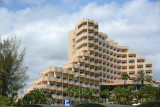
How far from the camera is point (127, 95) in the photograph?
94500mm

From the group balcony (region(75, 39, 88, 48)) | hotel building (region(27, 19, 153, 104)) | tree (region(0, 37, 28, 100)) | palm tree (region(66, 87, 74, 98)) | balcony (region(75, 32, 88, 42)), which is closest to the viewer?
tree (region(0, 37, 28, 100))

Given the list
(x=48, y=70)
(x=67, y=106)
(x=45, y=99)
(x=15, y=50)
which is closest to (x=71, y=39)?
(x=48, y=70)

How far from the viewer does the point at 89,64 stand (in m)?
113

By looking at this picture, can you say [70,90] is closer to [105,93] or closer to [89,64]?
[105,93]

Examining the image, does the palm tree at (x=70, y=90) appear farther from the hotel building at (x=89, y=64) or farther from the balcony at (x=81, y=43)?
the balcony at (x=81, y=43)

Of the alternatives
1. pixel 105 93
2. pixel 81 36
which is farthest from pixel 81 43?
pixel 105 93

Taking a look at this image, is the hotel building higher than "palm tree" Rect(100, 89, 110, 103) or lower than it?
higher

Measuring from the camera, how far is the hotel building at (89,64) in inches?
3925

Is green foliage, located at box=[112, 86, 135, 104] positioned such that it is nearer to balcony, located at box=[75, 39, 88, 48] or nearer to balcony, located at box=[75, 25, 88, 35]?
balcony, located at box=[75, 39, 88, 48]

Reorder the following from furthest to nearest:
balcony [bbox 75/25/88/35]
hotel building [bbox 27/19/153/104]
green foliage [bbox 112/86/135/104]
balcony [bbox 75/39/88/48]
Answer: balcony [bbox 75/25/88/35]
balcony [bbox 75/39/88/48]
hotel building [bbox 27/19/153/104]
green foliage [bbox 112/86/135/104]

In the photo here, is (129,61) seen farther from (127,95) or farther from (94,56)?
(127,95)

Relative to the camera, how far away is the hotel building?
99688 millimetres

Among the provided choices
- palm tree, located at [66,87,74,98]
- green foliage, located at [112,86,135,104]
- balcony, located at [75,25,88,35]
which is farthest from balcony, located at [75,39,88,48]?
green foliage, located at [112,86,135,104]

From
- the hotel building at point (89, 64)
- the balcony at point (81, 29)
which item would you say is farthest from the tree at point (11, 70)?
the balcony at point (81, 29)
